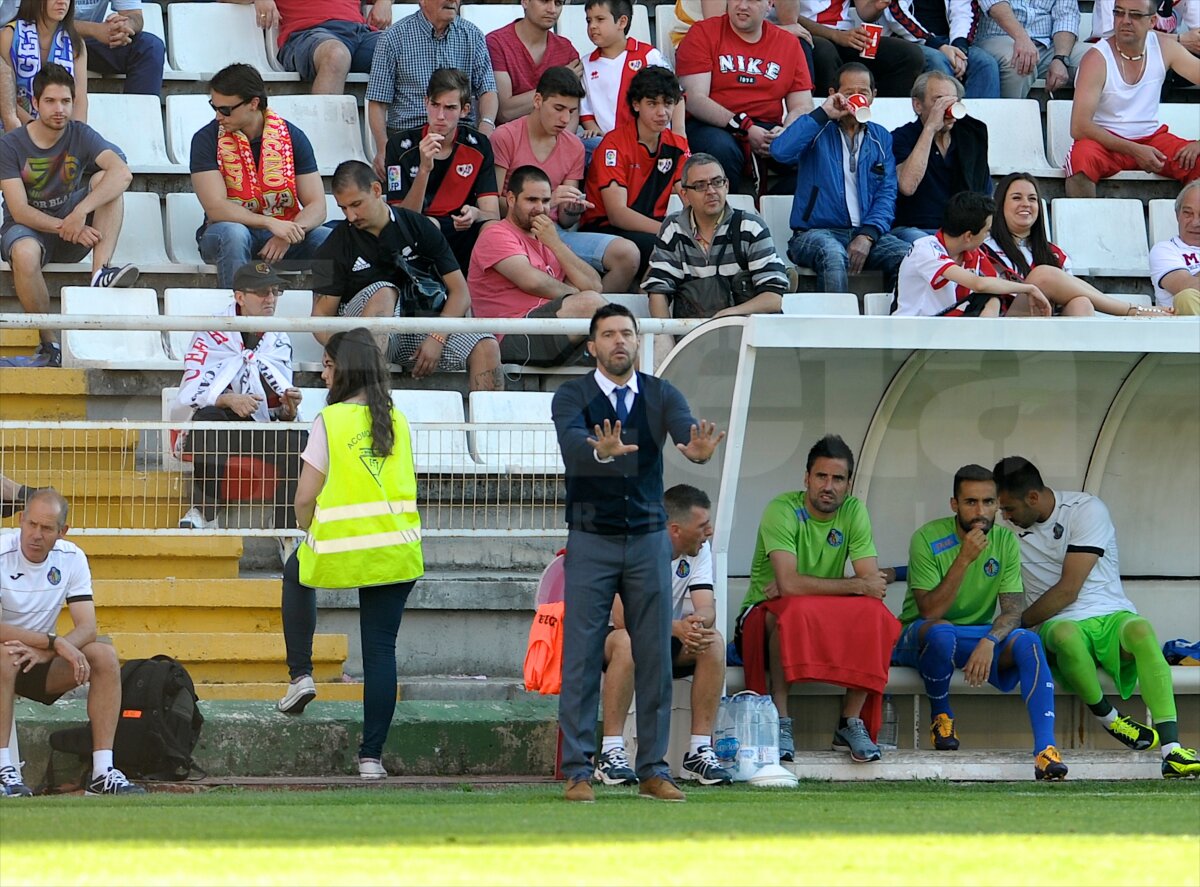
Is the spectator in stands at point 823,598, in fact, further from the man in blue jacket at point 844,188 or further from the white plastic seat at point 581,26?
the white plastic seat at point 581,26

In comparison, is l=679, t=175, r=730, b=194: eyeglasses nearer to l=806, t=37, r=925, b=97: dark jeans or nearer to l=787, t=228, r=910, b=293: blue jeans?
l=787, t=228, r=910, b=293: blue jeans

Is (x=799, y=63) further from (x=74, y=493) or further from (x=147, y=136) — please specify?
(x=74, y=493)

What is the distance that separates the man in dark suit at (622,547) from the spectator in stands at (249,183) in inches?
145

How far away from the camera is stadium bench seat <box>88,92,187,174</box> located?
10.5 m

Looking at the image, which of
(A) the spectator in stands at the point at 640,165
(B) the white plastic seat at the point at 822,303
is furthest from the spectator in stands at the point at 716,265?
(A) the spectator in stands at the point at 640,165

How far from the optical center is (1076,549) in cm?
796

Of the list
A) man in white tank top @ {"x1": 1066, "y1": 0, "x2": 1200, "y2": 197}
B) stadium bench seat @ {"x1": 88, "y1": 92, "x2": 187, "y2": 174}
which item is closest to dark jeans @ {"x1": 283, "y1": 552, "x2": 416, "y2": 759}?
stadium bench seat @ {"x1": 88, "y1": 92, "x2": 187, "y2": 174}

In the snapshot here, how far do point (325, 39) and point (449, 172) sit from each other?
176cm

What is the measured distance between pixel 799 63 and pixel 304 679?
563 cm

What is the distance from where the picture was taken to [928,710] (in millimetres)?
7879

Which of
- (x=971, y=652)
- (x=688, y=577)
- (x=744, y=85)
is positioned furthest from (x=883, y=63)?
(x=688, y=577)

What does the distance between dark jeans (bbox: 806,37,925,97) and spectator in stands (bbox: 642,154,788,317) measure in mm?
3058

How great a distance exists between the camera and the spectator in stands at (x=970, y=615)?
7.45 meters

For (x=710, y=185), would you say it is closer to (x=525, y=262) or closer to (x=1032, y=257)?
(x=525, y=262)
